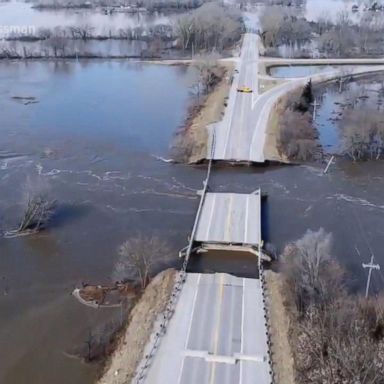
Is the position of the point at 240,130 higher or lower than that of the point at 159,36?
lower

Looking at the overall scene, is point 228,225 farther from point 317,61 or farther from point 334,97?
point 317,61

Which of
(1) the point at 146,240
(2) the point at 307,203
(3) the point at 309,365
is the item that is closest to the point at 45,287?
(1) the point at 146,240

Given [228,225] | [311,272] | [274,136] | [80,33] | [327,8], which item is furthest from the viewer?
[327,8]

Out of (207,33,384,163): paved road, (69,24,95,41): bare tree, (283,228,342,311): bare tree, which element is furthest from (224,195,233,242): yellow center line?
(69,24,95,41): bare tree

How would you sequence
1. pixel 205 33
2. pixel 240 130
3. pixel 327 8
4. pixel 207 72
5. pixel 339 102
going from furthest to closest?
pixel 327 8, pixel 205 33, pixel 207 72, pixel 339 102, pixel 240 130

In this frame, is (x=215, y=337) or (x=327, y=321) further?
(x=215, y=337)

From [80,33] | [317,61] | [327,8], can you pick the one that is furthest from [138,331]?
[327,8]
